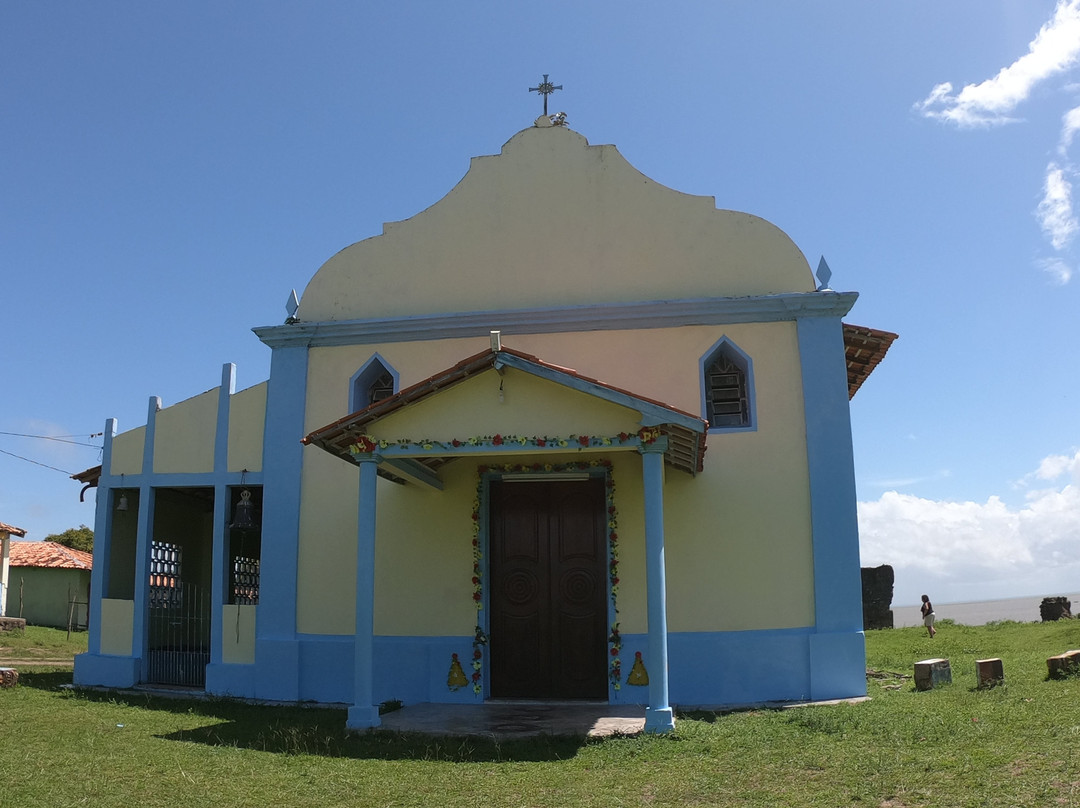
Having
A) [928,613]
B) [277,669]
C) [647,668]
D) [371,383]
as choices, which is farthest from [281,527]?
[928,613]

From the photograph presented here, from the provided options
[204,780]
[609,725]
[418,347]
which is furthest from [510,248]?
[204,780]

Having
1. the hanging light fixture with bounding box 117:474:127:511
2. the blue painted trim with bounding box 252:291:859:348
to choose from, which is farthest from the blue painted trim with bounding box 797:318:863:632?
the hanging light fixture with bounding box 117:474:127:511

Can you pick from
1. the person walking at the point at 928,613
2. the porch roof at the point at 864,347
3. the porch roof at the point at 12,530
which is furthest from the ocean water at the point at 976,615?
the porch roof at the point at 12,530

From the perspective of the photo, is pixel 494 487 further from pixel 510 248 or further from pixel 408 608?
pixel 510 248

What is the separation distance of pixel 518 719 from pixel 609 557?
232 cm

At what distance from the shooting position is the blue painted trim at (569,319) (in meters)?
11.5

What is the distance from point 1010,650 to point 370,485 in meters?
10.9

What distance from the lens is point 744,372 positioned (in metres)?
11.7

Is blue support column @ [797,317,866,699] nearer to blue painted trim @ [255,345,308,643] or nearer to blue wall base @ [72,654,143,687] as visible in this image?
blue painted trim @ [255,345,308,643]

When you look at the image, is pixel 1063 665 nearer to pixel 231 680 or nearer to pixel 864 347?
pixel 864 347

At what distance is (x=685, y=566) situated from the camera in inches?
440

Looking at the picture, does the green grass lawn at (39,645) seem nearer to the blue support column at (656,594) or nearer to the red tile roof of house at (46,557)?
the red tile roof of house at (46,557)

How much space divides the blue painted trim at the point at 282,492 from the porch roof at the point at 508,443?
283 cm

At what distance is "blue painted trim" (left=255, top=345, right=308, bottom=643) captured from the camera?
12.1m
